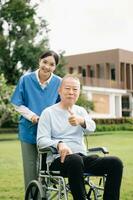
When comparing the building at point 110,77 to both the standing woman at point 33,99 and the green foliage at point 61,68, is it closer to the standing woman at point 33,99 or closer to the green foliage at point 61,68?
the green foliage at point 61,68

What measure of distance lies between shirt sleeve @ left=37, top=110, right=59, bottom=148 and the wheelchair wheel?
35cm

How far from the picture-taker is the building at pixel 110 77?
54250mm

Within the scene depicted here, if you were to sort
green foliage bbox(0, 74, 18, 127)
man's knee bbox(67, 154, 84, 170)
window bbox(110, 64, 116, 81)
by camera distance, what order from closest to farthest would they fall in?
man's knee bbox(67, 154, 84, 170) < green foliage bbox(0, 74, 18, 127) < window bbox(110, 64, 116, 81)

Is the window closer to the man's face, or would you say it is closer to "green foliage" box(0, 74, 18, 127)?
"green foliage" box(0, 74, 18, 127)

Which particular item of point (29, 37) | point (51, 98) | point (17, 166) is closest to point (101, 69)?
point (29, 37)

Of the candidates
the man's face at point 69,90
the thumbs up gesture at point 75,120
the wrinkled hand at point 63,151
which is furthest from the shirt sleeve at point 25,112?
the wrinkled hand at point 63,151

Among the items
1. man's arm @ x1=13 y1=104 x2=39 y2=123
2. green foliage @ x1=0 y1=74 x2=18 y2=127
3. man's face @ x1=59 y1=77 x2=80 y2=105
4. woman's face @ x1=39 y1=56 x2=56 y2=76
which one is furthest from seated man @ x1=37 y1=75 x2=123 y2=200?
green foliage @ x1=0 y1=74 x2=18 y2=127

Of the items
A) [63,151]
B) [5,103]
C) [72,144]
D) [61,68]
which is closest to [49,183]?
[72,144]

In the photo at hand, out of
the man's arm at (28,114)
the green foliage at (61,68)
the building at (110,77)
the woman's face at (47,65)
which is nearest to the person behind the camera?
the man's arm at (28,114)

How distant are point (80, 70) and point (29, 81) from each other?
54.2 meters

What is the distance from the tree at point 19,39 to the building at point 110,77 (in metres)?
14.6

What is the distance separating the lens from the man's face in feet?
15.3

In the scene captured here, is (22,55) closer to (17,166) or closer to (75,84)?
(17,166)

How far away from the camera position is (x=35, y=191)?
4.86 meters
